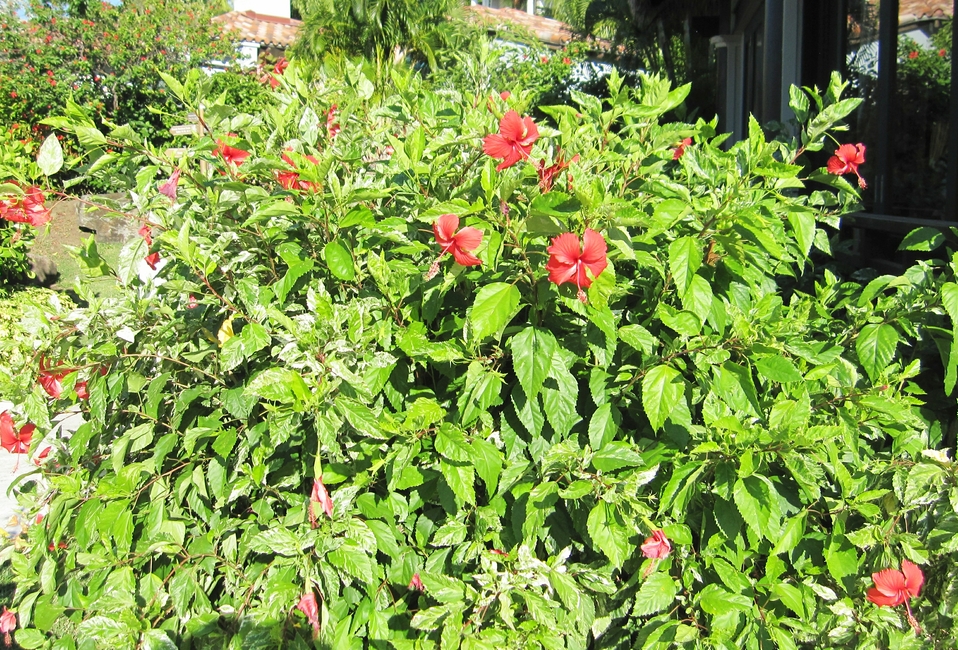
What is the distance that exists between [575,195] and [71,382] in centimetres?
137

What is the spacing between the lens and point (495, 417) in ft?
6.52

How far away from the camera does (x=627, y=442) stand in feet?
6.16

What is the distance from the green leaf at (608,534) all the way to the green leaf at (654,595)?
0.17m

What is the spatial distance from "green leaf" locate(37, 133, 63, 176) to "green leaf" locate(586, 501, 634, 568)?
1608mm

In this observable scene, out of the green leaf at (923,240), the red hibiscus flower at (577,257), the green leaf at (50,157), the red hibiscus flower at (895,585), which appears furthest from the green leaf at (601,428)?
the green leaf at (50,157)

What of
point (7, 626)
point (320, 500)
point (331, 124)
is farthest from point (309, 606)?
point (7, 626)

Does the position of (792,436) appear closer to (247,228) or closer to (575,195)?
(575,195)

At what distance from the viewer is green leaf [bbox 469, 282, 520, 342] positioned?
1608 millimetres

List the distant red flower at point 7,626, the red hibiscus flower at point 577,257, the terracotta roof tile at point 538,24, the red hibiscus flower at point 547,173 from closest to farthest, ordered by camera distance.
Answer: the red hibiscus flower at point 577,257, the red hibiscus flower at point 547,173, the distant red flower at point 7,626, the terracotta roof tile at point 538,24

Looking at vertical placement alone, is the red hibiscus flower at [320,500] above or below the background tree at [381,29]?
below

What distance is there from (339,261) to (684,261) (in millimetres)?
780

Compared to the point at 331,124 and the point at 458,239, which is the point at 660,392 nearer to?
the point at 458,239

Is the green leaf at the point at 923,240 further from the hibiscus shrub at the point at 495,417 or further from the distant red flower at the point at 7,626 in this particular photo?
the distant red flower at the point at 7,626

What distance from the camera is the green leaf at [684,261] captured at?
170 cm
